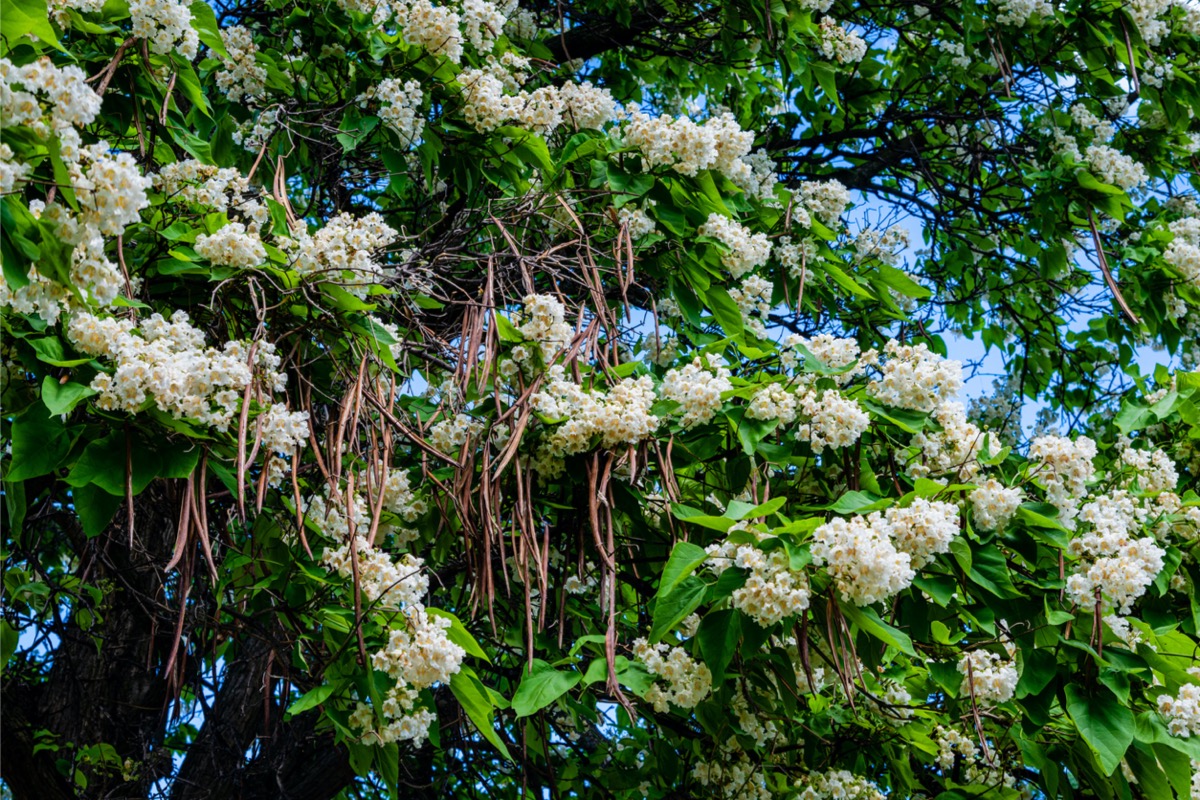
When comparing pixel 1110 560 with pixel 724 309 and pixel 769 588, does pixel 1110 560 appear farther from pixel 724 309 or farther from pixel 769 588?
pixel 724 309

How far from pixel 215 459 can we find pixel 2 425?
1.18 ft

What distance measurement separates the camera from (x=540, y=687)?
1661 millimetres

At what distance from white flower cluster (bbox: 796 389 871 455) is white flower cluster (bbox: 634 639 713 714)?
40cm

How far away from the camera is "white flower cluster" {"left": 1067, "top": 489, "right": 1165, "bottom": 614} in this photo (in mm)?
1700

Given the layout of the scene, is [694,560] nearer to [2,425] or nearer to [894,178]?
[2,425]

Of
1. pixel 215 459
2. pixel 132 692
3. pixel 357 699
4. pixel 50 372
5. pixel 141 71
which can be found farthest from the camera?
pixel 132 692

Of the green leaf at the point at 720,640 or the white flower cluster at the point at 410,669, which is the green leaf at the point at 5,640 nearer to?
the white flower cluster at the point at 410,669

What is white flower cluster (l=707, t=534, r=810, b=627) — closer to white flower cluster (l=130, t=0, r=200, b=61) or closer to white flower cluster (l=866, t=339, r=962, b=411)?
white flower cluster (l=866, t=339, r=962, b=411)

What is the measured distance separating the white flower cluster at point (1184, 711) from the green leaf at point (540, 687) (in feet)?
2.90

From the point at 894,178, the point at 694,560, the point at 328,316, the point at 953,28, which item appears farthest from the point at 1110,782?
the point at 894,178

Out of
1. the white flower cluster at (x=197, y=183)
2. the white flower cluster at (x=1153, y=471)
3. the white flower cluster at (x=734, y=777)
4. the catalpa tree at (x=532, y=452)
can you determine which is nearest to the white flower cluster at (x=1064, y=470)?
the catalpa tree at (x=532, y=452)

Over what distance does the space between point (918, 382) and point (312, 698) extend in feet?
3.48

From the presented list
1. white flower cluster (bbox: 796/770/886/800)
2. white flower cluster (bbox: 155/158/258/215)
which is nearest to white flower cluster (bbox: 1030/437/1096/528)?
white flower cluster (bbox: 796/770/886/800)

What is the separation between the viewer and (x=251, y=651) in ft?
9.26
